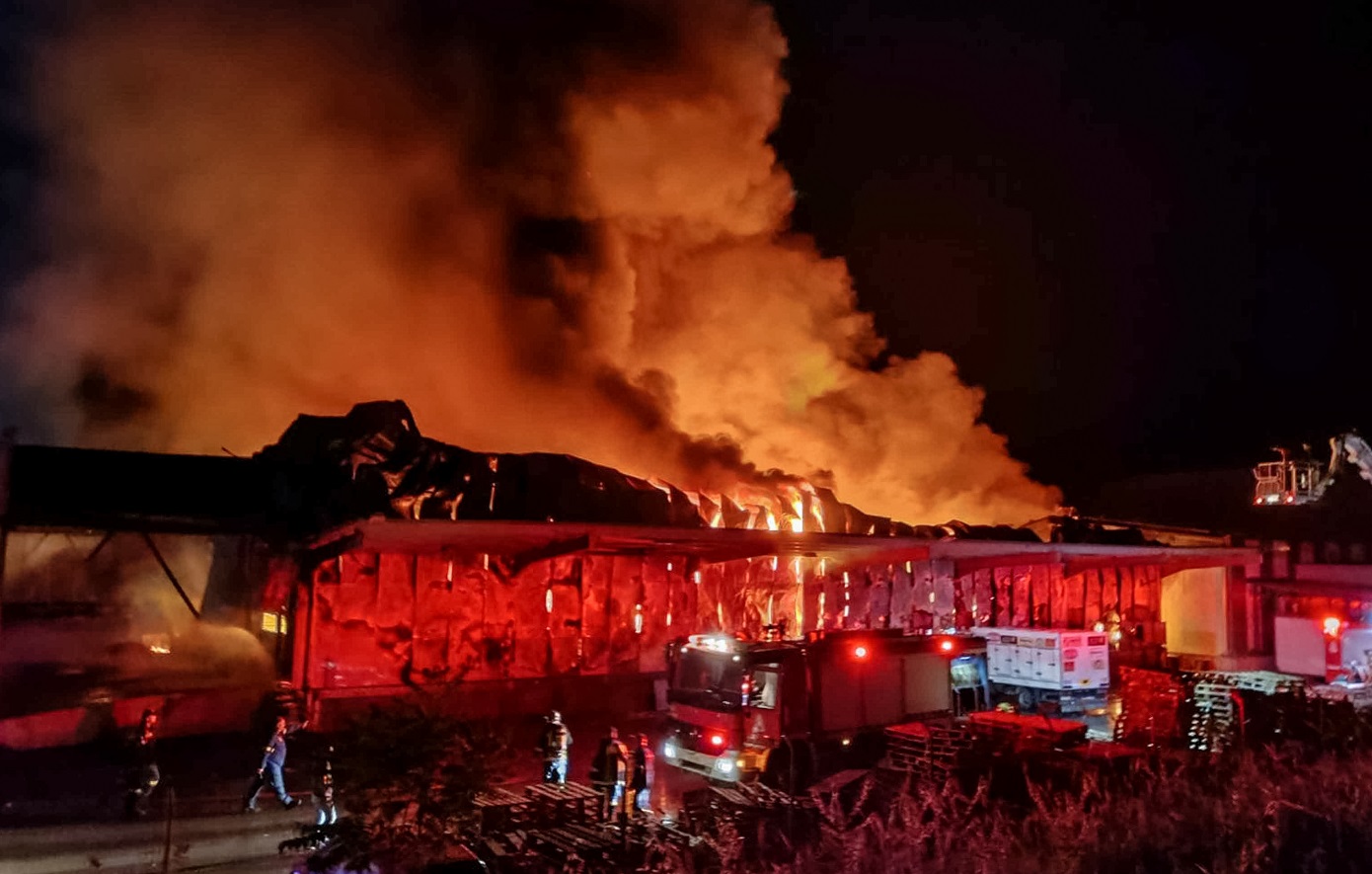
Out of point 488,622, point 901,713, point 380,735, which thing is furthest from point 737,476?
point 380,735

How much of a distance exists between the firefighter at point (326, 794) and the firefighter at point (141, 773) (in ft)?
5.60

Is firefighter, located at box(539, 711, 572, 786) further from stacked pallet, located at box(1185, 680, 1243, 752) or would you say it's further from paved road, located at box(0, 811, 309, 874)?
stacked pallet, located at box(1185, 680, 1243, 752)

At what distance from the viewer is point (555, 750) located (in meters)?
11.2

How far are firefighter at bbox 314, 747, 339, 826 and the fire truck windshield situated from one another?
4.20 m

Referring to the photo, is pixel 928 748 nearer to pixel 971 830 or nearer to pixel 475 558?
pixel 971 830

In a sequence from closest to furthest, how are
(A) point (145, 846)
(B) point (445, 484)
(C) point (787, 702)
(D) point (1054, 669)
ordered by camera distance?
(A) point (145, 846)
(C) point (787, 702)
(B) point (445, 484)
(D) point (1054, 669)

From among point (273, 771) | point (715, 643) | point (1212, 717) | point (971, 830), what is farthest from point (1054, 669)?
point (273, 771)

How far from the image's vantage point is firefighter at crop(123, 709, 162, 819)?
9.54 meters

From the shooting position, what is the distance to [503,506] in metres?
15.2

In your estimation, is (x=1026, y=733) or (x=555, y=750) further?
(x=1026, y=733)

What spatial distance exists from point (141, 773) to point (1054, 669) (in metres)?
13.5

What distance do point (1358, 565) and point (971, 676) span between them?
1543 cm

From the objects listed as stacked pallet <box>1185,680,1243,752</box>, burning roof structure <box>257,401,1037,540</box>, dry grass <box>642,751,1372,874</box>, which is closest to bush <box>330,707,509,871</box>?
dry grass <box>642,751,1372,874</box>

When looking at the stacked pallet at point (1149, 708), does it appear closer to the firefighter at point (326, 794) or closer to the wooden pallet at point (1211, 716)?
the wooden pallet at point (1211, 716)
